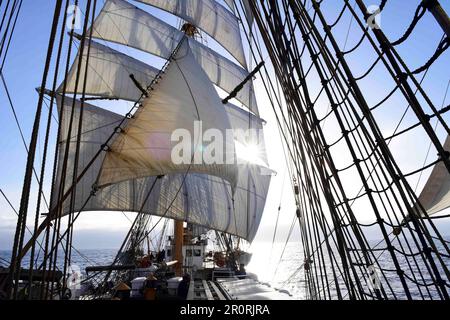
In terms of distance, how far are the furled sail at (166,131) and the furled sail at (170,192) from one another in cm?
481

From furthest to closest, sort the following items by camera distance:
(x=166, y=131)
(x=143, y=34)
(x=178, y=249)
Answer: (x=143, y=34)
(x=178, y=249)
(x=166, y=131)

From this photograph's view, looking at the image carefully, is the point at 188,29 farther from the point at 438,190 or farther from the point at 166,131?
the point at 438,190

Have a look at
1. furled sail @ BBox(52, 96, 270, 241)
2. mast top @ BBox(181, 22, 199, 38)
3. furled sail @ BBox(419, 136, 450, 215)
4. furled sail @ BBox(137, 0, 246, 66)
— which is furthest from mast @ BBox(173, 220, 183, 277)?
mast top @ BBox(181, 22, 199, 38)

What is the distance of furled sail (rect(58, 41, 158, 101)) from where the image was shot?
1598cm

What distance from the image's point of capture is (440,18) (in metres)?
1.91

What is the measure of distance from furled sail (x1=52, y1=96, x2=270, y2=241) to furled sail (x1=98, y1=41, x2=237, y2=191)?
189 inches

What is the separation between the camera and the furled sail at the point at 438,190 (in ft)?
16.0

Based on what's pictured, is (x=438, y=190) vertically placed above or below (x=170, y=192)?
Answer: below

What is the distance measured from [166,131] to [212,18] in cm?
1527

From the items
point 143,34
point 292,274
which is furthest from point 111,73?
point 292,274

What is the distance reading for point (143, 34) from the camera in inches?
731

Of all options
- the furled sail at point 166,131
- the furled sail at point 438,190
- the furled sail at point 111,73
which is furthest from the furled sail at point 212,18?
the furled sail at point 438,190
